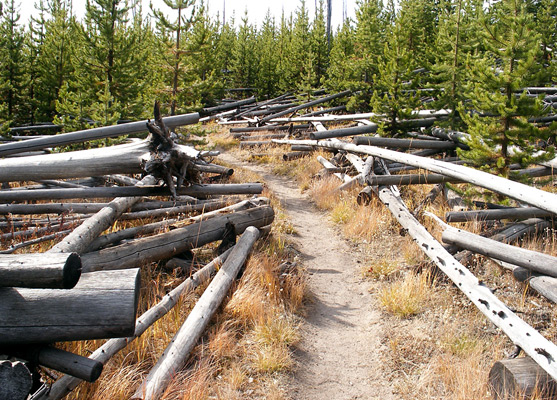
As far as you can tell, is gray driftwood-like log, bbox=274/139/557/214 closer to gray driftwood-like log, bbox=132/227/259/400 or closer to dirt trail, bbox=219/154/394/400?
dirt trail, bbox=219/154/394/400

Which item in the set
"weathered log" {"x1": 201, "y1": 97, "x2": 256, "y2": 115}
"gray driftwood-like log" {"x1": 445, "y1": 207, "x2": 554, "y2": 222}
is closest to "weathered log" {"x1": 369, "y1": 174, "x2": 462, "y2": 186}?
"gray driftwood-like log" {"x1": 445, "y1": 207, "x2": 554, "y2": 222}

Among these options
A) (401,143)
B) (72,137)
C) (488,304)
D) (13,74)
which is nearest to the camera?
(488,304)

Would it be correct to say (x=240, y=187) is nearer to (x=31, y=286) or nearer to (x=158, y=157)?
(x=158, y=157)

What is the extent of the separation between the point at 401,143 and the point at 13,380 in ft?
31.4

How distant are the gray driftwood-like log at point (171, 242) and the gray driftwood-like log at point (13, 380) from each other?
270 cm

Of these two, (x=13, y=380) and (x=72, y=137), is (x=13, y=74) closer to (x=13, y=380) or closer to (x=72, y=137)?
(x=72, y=137)

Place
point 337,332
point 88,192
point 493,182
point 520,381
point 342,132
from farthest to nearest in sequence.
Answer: point 342,132 → point 88,192 → point 493,182 → point 337,332 → point 520,381

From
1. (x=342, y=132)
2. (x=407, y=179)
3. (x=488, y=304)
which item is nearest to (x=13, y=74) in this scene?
(x=342, y=132)

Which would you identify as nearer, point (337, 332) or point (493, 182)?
point (337, 332)

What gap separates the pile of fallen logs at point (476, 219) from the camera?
12.4 ft

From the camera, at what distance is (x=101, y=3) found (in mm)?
12430

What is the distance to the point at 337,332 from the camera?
215 inches

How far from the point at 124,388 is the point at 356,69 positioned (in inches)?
721

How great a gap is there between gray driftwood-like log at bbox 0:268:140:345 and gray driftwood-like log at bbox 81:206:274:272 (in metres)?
2.25
